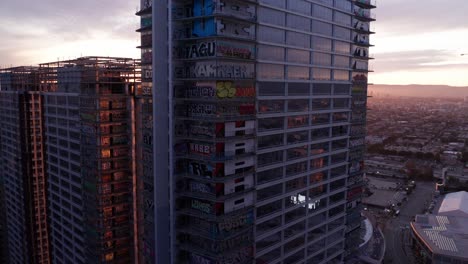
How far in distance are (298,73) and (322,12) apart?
9484mm

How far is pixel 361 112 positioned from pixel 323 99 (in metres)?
11.9

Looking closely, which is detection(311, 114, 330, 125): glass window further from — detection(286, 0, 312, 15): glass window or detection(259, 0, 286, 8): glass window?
detection(259, 0, 286, 8): glass window

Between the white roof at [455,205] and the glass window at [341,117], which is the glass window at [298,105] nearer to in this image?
the glass window at [341,117]

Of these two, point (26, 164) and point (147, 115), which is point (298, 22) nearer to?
point (147, 115)

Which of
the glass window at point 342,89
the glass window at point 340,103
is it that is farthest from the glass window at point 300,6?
the glass window at point 340,103

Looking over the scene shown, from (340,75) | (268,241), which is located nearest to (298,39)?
(340,75)

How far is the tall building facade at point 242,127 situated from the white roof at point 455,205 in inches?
3094

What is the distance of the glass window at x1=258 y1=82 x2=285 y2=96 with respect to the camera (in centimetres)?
3925

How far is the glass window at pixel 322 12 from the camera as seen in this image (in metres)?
46.1

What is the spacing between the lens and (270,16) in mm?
39969

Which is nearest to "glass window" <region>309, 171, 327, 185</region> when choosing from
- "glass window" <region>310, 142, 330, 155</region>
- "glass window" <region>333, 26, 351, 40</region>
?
"glass window" <region>310, 142, 330, 155</region>

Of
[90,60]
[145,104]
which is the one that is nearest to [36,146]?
[90,60]

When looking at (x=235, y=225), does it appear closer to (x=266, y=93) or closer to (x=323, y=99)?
(x=266, y=93)

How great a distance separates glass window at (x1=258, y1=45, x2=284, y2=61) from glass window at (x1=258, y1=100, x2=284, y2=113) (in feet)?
15.3
